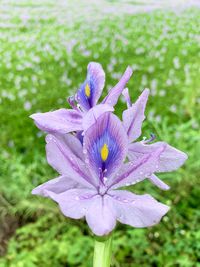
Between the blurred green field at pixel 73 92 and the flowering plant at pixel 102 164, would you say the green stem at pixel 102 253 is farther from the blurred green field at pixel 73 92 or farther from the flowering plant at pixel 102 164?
the blurred green field at pixel 73 92

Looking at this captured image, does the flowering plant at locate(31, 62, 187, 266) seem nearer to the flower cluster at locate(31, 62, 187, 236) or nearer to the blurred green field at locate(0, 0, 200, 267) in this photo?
the flower cluster at locate(31, 62, 187, 236)

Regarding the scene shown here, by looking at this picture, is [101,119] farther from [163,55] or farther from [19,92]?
[163,55]

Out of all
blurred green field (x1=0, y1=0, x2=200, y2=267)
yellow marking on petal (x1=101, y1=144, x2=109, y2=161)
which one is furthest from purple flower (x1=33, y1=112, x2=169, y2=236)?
blurred green field (x1=0, y1=0, x2=200, y2=267)

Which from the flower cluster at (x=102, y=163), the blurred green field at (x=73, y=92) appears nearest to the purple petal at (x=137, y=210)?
the flower cluster at (x=102, y=163)

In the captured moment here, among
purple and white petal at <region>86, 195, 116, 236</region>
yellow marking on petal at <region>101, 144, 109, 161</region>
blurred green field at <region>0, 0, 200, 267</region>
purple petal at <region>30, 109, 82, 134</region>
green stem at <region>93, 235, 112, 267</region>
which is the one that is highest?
purple petal at <region>30, 109, 82, 134</region>

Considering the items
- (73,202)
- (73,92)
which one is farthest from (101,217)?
(73,92)

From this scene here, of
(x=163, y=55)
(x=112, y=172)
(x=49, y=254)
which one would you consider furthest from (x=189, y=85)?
(x=112, y=172)

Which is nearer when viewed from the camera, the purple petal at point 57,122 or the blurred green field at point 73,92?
the purple petal at point 57,122

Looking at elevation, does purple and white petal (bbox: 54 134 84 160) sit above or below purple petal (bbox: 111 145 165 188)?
above
